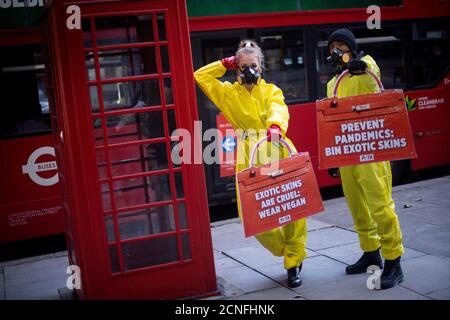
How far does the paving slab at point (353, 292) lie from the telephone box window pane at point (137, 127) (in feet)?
5.50

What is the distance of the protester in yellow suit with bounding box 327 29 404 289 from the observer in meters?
4.22

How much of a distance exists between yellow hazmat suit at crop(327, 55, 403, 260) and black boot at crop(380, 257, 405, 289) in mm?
53

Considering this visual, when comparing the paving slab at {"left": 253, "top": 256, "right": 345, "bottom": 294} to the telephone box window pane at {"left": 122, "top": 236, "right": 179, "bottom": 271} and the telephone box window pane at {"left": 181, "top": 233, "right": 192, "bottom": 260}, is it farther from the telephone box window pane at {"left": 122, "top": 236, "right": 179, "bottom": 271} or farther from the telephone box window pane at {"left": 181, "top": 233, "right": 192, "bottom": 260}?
the telephone box window pane at {"left": 122, "top": 236, "right": 179, "bottom": 271}

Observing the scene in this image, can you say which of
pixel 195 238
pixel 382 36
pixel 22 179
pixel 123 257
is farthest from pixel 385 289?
pixel 382 36

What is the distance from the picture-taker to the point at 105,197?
4188 mm

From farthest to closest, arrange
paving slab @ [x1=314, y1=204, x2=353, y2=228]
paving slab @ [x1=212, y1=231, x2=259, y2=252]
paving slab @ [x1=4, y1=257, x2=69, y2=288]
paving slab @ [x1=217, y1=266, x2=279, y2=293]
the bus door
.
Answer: paving slab @ [x1=314, y1=204, x2=353, y2=228] < the bus door < paving slab @ [x1=212, y1=231, x2=259, y2=252] < paving slab @ [x1=4, y1=257, x2=69, y2=288] < paving slab @ [x1=217, y1=266, x2=279, y2=293]

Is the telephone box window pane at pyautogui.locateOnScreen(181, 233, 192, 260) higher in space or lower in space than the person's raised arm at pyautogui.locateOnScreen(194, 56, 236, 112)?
lower

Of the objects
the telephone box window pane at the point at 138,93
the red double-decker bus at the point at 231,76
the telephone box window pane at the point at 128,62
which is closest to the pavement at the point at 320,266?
the red double-decker bus at the point at 231,76

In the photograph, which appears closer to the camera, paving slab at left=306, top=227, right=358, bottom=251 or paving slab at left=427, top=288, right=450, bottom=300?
paving slab at left=427, top=288, right=450, bottom=300

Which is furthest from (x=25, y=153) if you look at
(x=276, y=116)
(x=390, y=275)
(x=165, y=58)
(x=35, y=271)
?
(x=390, y=275)

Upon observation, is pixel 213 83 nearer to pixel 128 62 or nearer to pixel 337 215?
pixel 128 62

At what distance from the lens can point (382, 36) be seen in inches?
322

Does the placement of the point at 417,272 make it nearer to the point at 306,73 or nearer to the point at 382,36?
the point at 306,73

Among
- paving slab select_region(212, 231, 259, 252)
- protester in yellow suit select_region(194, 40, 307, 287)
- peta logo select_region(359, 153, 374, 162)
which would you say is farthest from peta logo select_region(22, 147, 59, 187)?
peta logo select_region(359, 153, 374, 162)
